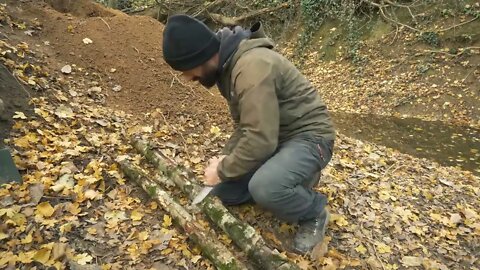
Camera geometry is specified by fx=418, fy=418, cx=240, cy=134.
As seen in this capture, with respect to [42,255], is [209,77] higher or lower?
higher

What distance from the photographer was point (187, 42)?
2.58 metres

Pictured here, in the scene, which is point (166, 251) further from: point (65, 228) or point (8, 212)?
point (8, 212)

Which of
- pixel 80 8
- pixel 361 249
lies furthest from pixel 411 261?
pixel 80 8

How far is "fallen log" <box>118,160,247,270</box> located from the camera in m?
2.75

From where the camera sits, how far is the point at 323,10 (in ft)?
43.9

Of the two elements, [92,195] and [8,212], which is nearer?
[8,212]

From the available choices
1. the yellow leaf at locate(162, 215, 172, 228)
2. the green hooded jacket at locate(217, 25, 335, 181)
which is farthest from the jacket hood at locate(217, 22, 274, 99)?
the yellow leaf at locate(162, 215, 172, 228)

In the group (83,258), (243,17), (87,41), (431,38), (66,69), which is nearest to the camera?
(83,258)

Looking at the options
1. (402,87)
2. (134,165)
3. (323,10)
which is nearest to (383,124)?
(402,87)

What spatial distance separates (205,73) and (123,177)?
4.50 ft

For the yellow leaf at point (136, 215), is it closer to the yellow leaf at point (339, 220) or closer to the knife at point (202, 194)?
the knife at point (202, 194)

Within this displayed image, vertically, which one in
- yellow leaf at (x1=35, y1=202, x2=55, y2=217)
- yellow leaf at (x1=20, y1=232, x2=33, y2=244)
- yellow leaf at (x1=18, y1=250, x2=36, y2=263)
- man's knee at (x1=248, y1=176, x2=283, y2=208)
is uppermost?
man's knee at (x1=248, y1=176, x2=283, y2=208)

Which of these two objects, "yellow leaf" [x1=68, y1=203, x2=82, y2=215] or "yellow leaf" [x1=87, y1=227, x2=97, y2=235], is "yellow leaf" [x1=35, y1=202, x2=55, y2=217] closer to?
"yellow leaf" [x1=68, y1=203, x2=82, y2=215]

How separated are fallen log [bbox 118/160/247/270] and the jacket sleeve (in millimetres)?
662
